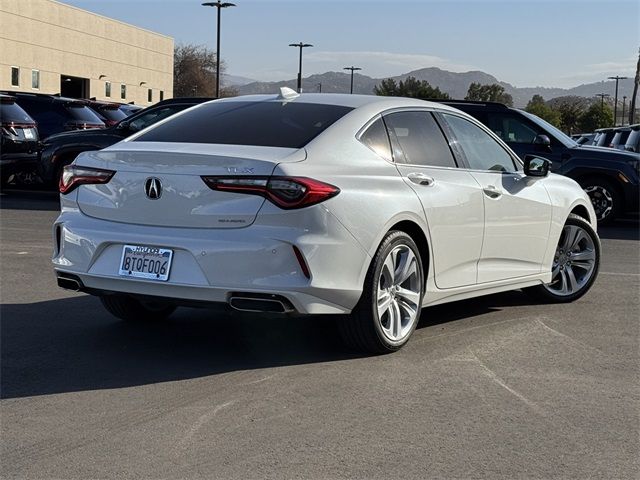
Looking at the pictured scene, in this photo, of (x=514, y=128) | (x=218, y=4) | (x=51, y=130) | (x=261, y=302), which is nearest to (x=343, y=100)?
(x=261, y=302)

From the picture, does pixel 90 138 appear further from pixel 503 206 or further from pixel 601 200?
pixel 503 206

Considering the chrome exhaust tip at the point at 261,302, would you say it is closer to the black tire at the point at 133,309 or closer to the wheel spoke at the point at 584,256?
the black tire at the point at 133,309

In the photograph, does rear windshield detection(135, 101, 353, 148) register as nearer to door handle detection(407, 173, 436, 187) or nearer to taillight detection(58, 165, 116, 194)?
taillight detection(58, 165, 116, 194)

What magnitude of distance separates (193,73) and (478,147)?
96196 mm

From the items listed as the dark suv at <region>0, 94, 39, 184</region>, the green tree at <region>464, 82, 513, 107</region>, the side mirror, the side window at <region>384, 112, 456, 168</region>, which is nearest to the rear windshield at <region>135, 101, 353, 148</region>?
the side window at <region>384, 112, 456, 168</region>

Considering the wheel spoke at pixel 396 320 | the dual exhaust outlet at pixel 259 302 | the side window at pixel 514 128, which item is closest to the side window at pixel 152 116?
the side window at pixel 514 128

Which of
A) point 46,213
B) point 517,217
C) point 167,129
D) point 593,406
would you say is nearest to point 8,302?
point 167,129

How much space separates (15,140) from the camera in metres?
17.0

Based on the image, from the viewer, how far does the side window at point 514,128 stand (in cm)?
1556

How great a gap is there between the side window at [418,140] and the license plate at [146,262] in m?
1.70

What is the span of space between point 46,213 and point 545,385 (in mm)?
10769

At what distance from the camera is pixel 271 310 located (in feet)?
17.8

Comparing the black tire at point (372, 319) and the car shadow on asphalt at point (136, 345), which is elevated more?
the black tire at point (372, 319)

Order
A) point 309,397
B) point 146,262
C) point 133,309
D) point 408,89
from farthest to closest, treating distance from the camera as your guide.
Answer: point 408,89 → point 133,309 → point 146,262 → point 309,397
